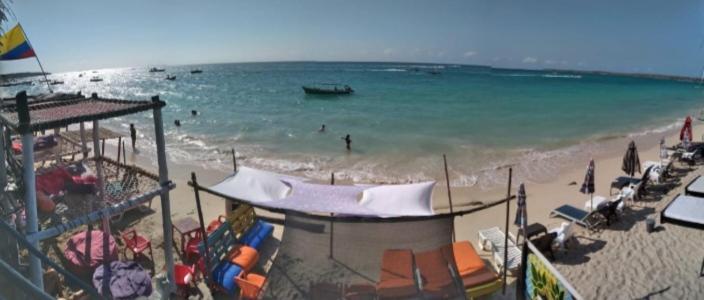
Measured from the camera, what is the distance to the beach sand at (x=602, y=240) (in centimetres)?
774

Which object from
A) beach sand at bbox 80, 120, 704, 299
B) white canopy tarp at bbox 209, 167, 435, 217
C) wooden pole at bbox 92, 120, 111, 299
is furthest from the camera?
white canopy tarp at bbox 209, 167, 435, 217

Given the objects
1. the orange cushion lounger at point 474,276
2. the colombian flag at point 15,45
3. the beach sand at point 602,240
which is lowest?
the beach sand at point 602,240

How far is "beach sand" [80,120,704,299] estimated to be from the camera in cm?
774

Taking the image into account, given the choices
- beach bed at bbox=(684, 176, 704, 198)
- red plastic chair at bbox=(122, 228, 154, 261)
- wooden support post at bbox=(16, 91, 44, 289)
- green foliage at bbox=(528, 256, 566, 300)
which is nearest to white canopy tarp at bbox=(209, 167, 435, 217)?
red plastic chair at bbox=(122, 228, 154, 261)

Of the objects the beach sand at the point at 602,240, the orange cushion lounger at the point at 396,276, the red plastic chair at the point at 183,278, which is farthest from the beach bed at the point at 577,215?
the red plastic chair at the point at 183,278

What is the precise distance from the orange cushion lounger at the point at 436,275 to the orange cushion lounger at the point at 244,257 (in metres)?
3.75

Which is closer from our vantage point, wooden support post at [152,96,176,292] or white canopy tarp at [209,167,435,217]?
wooden support post at [152,96,176,292]

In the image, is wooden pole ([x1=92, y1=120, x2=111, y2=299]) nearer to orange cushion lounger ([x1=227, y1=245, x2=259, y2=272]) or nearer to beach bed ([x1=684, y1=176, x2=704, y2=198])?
orange cushion lounger ([x1=227, y1=245, x2=259, y2=272])

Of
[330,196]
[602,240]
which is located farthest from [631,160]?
[330,196]

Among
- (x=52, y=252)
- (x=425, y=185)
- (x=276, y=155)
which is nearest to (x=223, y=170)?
(x=276, y=155)

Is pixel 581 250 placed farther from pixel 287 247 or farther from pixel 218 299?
pixel 218 299

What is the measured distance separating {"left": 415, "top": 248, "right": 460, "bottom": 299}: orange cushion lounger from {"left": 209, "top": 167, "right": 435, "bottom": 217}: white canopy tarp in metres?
1.42

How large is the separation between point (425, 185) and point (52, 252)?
8.31m

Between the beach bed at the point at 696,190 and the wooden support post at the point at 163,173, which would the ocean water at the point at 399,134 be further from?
the wooden support post at the point at 163,173
